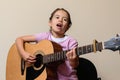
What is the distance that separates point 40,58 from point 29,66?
106mm

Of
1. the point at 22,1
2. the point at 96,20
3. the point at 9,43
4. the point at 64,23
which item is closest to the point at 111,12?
the point at 96,20

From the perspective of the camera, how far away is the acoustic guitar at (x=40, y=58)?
132 centimetres

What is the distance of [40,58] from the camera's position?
4.95 feet

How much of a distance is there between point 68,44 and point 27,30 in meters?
0.57

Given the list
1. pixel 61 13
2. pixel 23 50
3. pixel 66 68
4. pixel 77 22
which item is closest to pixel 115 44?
pixel 66 68

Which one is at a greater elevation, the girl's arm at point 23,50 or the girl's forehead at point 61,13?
the girl's forehead at point 61,13

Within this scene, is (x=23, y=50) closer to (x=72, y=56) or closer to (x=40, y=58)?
(x=40, y=58)

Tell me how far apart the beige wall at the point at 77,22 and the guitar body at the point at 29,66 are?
342 millimetres

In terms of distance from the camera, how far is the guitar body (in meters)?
1.46

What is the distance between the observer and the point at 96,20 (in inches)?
80.0

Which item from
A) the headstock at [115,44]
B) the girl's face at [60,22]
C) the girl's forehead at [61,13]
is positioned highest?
the girl's forehead at [61,13]

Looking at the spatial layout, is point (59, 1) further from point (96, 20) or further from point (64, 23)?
point (64, 23)

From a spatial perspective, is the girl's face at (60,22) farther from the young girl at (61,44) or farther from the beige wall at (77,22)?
the beige wall at (77,22)

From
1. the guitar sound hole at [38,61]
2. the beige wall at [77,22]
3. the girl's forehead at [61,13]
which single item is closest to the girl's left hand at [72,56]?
the guitar sound hole at [38,61]
